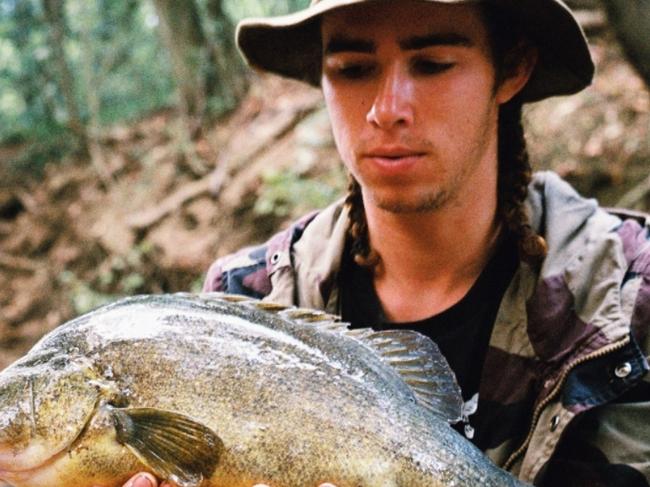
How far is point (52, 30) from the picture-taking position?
12.9 m

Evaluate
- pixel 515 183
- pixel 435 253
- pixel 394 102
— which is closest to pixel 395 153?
pixel 394 102

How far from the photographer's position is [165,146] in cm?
1233

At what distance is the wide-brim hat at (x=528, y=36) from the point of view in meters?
2.74

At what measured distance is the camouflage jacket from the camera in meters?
2.35

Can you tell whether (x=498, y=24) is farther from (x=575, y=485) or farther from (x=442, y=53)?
(x=575, y=485)

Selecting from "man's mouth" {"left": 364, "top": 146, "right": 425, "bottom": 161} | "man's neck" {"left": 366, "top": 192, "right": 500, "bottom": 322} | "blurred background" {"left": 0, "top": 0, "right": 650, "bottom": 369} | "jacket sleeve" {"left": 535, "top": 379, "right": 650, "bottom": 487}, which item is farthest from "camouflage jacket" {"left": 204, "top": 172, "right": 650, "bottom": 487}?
"blurred background" {"left": 0, "top": 0, "right": 650, "bottom": 369}

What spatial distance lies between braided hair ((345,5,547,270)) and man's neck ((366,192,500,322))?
0.10 meters

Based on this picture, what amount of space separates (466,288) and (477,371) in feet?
1.14

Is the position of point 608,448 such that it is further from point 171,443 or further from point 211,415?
point 171,443

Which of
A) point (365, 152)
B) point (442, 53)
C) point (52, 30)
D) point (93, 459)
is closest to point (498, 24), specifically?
point (442, 53)

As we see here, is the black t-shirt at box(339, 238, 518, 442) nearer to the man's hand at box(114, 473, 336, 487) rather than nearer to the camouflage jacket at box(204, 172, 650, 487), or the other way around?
the camouflage jacket at box(204, 172, 650, 487)

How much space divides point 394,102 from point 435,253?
27.5 inches

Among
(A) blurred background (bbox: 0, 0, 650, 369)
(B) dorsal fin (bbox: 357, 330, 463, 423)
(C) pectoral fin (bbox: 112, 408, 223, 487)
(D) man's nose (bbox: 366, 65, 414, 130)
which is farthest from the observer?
(A) blurred background (bbox: 0, 0, 650, 369)

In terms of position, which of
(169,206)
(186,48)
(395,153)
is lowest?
(169,206)
